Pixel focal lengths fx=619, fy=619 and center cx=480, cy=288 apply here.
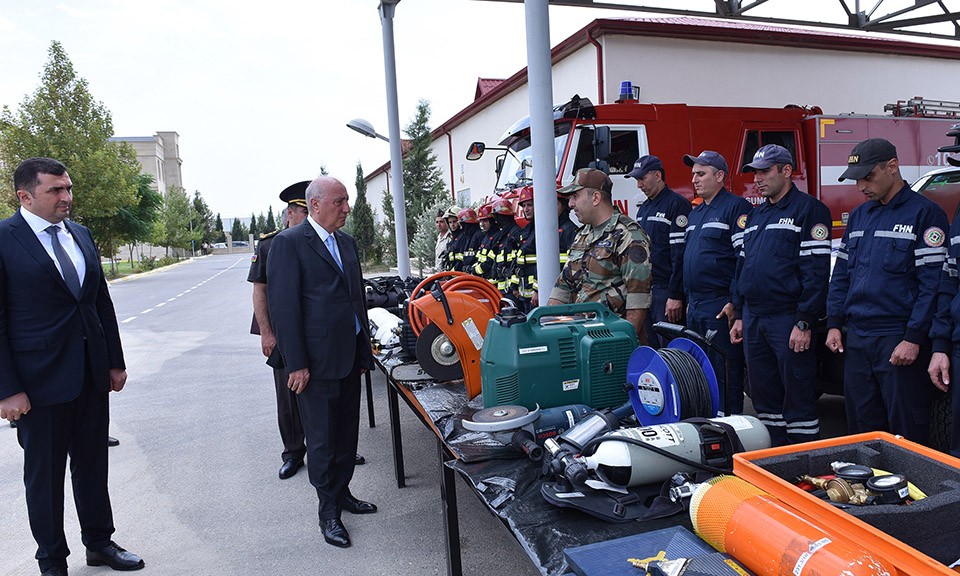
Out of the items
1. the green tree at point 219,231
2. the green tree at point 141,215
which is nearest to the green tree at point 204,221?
the green tree at point 219,231

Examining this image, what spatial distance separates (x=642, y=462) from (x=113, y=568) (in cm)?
304

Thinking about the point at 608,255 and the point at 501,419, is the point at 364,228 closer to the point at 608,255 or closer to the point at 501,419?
the point at 608,255

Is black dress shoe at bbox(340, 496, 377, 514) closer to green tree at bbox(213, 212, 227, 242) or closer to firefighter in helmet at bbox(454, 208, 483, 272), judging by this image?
firefighter in helmet at bbox(454, 208, 483, 272)

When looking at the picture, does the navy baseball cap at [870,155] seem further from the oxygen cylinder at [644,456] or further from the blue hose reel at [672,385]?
the oxygen cylinder at [644,456]

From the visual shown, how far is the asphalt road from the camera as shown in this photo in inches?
131

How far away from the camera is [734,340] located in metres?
3.89

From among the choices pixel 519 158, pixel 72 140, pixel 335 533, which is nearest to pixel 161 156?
pixel 72 140

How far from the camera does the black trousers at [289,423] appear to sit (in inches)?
185

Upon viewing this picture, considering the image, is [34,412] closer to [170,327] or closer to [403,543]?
[403,543]

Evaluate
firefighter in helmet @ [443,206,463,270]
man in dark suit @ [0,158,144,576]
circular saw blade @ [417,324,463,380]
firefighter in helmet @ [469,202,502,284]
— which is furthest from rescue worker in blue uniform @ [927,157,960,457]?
firefighter in helmet @ [443,206,463,270]

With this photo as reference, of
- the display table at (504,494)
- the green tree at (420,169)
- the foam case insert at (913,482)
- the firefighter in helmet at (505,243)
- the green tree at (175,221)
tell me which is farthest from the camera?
the green tree at (175,221)

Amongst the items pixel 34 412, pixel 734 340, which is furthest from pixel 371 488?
pixel 734 340

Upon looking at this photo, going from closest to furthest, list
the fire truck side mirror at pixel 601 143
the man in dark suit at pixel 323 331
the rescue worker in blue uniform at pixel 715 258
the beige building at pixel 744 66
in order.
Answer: the man in dark suit at pixel 323 331, the rescue worker in blue uniform at pixel 715 258, the fire truck side mirror at pixel 601 143, the beige building at pixel 744 66

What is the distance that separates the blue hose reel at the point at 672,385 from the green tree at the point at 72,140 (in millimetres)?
29322
